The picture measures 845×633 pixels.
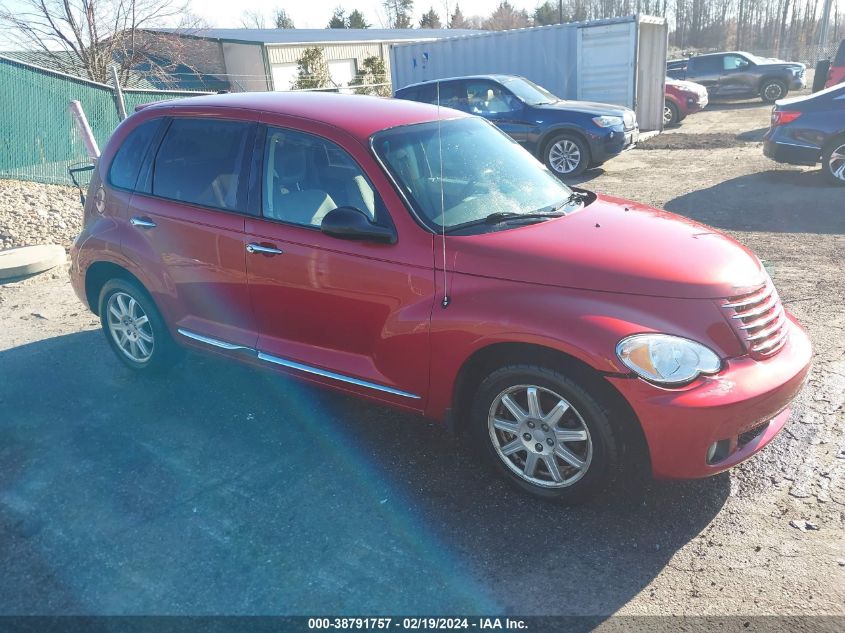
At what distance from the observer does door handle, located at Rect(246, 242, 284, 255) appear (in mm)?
3815

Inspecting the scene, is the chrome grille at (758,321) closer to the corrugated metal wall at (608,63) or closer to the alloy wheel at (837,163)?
the alloy wheel at (837,163)

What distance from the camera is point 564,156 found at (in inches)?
476

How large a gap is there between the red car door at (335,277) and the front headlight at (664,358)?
3.27 feet

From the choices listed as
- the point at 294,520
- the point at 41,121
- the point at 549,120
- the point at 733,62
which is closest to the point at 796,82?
the point at 733,62

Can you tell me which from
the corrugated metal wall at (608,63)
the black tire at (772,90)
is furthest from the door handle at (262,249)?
the black tire at (772,90)

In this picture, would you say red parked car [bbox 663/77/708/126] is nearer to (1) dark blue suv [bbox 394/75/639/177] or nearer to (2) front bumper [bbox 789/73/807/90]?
(2) front bumper [bbox 789/73/807/90]

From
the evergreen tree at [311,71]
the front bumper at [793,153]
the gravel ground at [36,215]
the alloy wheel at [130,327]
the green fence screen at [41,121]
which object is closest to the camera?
the alloy wheel at [130,327]

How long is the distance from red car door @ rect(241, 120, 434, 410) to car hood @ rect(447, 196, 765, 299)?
35 centimetres

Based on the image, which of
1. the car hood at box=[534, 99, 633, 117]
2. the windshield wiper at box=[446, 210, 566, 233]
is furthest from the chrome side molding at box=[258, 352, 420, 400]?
the car hood at box=[534, 99, 633, 117]

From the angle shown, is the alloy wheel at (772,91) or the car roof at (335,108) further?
the alloy wheel at (772,91)

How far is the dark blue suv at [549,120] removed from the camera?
1175 centimetres

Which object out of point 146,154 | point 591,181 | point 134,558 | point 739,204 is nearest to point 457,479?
point 134,558

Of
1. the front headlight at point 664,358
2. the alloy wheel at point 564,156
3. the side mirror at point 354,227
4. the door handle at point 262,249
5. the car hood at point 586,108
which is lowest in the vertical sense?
the alloy wheel at point 564,156

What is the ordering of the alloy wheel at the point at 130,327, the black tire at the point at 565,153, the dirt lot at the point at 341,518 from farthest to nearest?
the black tire at the point at 565,153 → the alloy wheel at the point at 130,327 → the dirt lot at the point at 341,518
